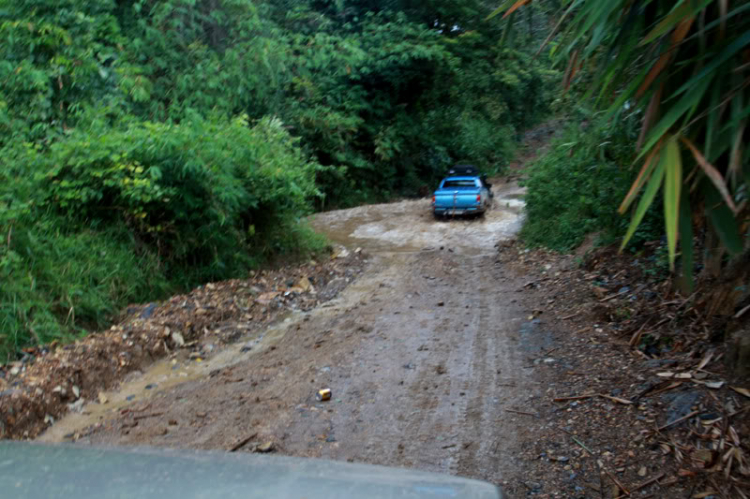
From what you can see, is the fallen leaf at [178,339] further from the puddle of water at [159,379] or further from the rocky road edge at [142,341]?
the puddle of water at [159,379]

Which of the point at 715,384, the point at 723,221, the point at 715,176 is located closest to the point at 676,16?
the point at 715,176

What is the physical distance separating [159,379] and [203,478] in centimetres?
528

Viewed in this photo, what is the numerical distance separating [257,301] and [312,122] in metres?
14.6

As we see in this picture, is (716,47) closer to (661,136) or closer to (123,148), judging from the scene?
(661,136)

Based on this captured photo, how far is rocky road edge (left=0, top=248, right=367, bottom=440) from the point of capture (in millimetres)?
5973

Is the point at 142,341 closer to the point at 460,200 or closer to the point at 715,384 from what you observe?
the point at 715,384

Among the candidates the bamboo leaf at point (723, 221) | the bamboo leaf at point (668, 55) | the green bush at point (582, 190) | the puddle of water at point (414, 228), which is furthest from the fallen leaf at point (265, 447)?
the puddle of water at point (414, 228)

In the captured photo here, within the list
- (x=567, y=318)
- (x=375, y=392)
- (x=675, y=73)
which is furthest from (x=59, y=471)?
(x=567, y=318)

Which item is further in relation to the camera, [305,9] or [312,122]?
[312,122]

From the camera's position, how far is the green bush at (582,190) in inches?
336

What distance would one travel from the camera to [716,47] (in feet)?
10.4

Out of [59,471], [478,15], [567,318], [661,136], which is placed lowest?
[567,318]

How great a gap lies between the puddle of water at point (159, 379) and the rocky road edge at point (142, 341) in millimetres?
124

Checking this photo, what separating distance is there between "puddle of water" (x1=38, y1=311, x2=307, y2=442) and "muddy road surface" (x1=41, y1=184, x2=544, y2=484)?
20 millimetres
